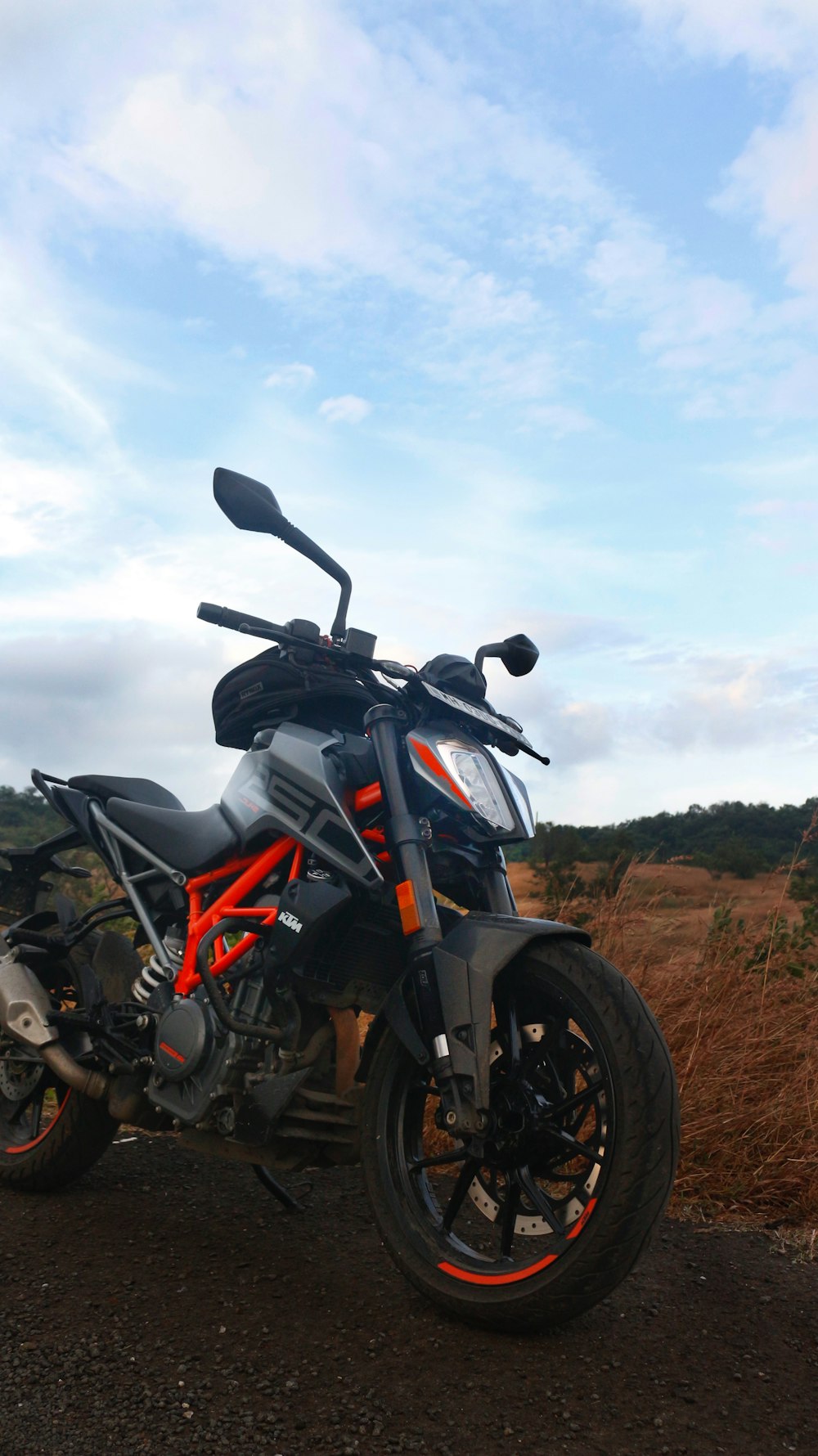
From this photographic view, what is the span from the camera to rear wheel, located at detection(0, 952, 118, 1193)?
4023 millimetres

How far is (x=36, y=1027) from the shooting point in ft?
13.0

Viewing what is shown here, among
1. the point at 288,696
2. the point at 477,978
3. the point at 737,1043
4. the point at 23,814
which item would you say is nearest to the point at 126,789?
the point at 288,696

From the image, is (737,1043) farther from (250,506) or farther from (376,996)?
(250,506)

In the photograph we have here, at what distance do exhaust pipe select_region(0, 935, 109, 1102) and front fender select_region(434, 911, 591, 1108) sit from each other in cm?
166

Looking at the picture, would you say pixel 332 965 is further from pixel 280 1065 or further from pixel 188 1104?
pixel 188 1104

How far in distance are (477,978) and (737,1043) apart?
2.50 meters

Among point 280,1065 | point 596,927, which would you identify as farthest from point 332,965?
point 596,927

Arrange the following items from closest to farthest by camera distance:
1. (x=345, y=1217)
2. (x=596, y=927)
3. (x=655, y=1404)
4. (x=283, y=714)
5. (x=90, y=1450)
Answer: (x=90, y=1450) < (x=655, y=1404) < (x=283, y=714) < (x=345, y=1217) < (x=596, y=927)

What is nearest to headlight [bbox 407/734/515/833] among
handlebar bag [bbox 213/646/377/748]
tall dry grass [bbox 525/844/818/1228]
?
handlebar bag [bbox 213/646/377/748]

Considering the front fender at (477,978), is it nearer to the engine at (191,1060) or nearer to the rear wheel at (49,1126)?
the engine at (191,1060)

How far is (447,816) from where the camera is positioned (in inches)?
119

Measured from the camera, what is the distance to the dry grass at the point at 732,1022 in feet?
13.9

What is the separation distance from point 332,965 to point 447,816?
1.78ft

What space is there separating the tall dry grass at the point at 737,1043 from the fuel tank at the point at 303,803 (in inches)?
82.7
